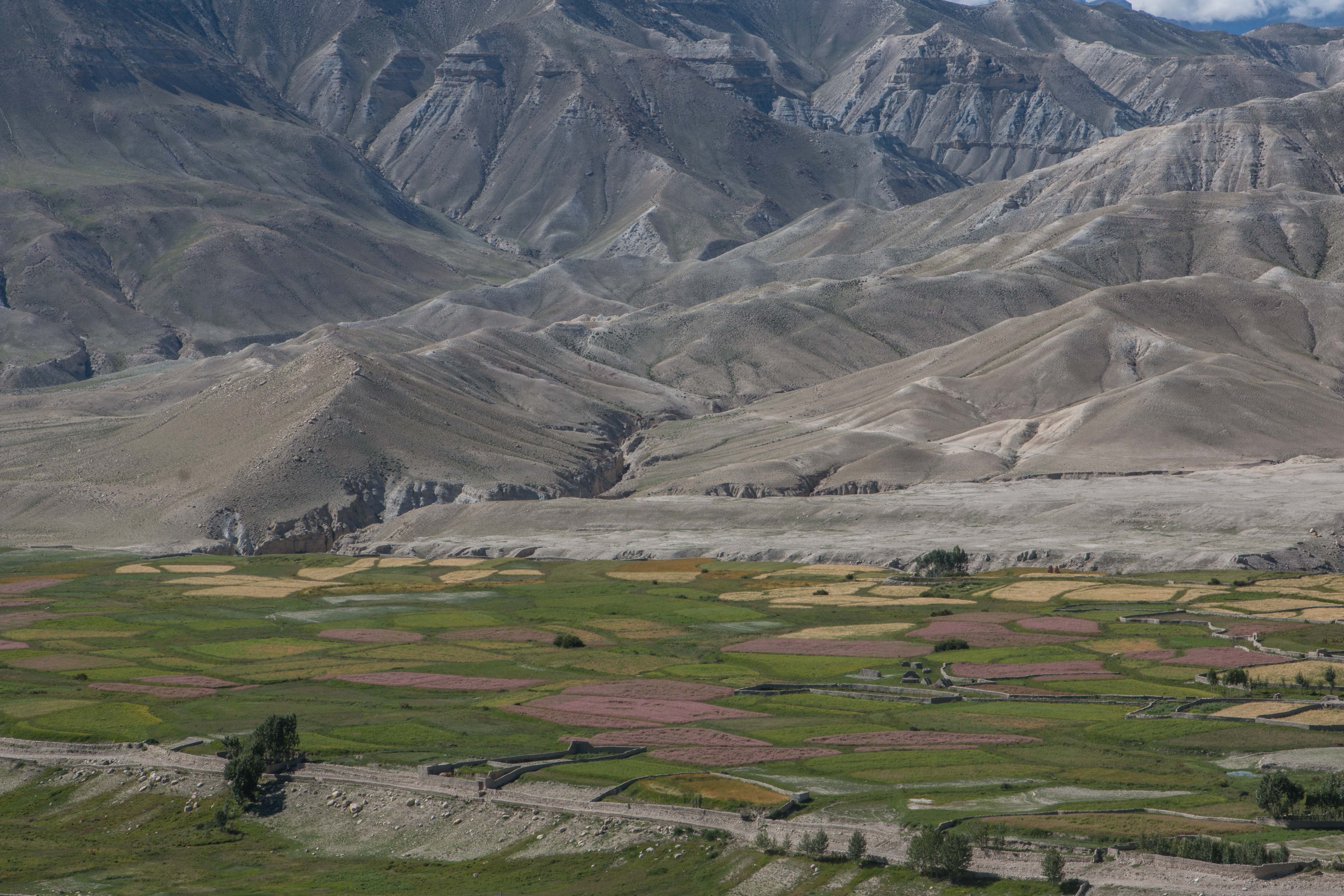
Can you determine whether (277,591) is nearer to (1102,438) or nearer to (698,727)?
(698,727)

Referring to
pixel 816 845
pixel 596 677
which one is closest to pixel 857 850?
pixel 816 845

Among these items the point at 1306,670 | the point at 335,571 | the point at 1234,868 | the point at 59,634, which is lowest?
the point at 335,571

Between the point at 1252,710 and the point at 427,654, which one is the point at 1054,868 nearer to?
the point at 1252,710

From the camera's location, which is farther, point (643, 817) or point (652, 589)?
point (652, 589)

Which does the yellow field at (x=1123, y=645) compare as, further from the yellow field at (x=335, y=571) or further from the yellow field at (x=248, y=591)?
the yellow field at (x=335, y=571)

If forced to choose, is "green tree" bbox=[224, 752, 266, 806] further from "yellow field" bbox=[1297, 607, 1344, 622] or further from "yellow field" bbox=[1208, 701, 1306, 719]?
"yellow field" bbox=[1297, 607, 1344, 622]

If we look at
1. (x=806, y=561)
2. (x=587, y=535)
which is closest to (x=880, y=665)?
(x=806, y=561)

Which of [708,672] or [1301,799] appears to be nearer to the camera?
[1301,799]
